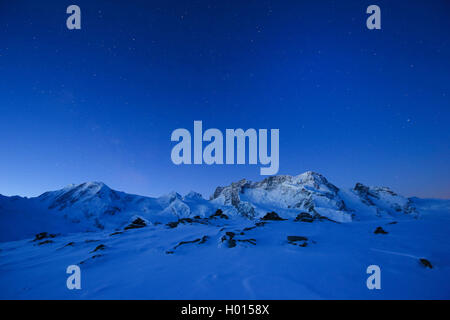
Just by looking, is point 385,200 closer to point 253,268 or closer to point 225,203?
point 225,203

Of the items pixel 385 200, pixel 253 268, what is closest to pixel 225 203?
pixel 385 200

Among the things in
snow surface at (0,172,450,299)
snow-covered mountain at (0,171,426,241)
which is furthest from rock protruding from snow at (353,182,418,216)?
snow surface at (0,172,450,299)

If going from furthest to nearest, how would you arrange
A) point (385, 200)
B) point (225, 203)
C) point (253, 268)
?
point (385, 200), point (225, 203), point (253, 268)

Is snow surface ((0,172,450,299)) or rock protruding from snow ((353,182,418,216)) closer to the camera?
snow surface ((0,172,450,299))

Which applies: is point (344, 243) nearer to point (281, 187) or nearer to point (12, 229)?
point (12, 229)

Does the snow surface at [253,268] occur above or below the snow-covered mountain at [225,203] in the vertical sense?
above

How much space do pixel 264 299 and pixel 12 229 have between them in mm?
82668

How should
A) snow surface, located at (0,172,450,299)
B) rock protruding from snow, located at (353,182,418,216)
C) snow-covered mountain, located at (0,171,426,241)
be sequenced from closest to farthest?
1. snow surface, located at (0,172,450,299)
2. snow-covered mountain, located at (0,171,426,241)
3. rock protruding from snow, located at (353,182,418,216)

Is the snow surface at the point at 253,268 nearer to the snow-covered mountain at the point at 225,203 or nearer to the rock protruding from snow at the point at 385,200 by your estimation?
the snow-covered mountain at the point at 225,203

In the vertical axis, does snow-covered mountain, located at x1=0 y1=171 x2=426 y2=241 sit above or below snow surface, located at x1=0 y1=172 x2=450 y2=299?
below

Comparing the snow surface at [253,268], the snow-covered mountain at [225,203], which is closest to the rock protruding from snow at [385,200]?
the snow-covered mountain at [225,203]

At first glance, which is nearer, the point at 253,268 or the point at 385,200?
the point at 253,268

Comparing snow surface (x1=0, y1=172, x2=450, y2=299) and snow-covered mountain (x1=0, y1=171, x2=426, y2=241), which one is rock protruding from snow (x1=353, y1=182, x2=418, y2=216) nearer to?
snow-covered mountain (x1=0, y1=171, x2=426, y2=241)
